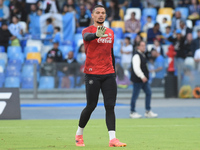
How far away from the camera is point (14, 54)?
24.8 m

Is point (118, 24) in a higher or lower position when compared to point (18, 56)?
higher

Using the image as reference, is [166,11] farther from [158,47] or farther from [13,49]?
[13,49]

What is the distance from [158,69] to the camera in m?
22.8

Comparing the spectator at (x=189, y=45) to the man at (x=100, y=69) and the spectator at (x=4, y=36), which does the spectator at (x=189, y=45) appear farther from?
the man at (x=100, y=69)

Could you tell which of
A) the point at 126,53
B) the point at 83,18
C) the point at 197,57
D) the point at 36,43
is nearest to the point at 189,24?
the point at 197,57

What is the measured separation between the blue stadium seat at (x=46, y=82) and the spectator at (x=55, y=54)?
112cm

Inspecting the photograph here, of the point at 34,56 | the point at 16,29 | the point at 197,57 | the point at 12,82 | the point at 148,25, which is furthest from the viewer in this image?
the point at 148,25

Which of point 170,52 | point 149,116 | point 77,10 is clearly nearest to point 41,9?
point 77,10

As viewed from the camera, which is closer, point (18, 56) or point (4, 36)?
point (18, 56)

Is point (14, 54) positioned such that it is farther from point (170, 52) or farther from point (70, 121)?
point (70, 121)

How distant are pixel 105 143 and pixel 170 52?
14988mm

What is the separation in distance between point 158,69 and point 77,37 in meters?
5.18

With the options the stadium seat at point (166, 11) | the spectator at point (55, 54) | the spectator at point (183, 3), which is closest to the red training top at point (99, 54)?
the spectator at point (55, 54)

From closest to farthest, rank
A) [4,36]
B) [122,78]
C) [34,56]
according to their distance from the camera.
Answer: [122,78] → [34,56] → [4,36]
